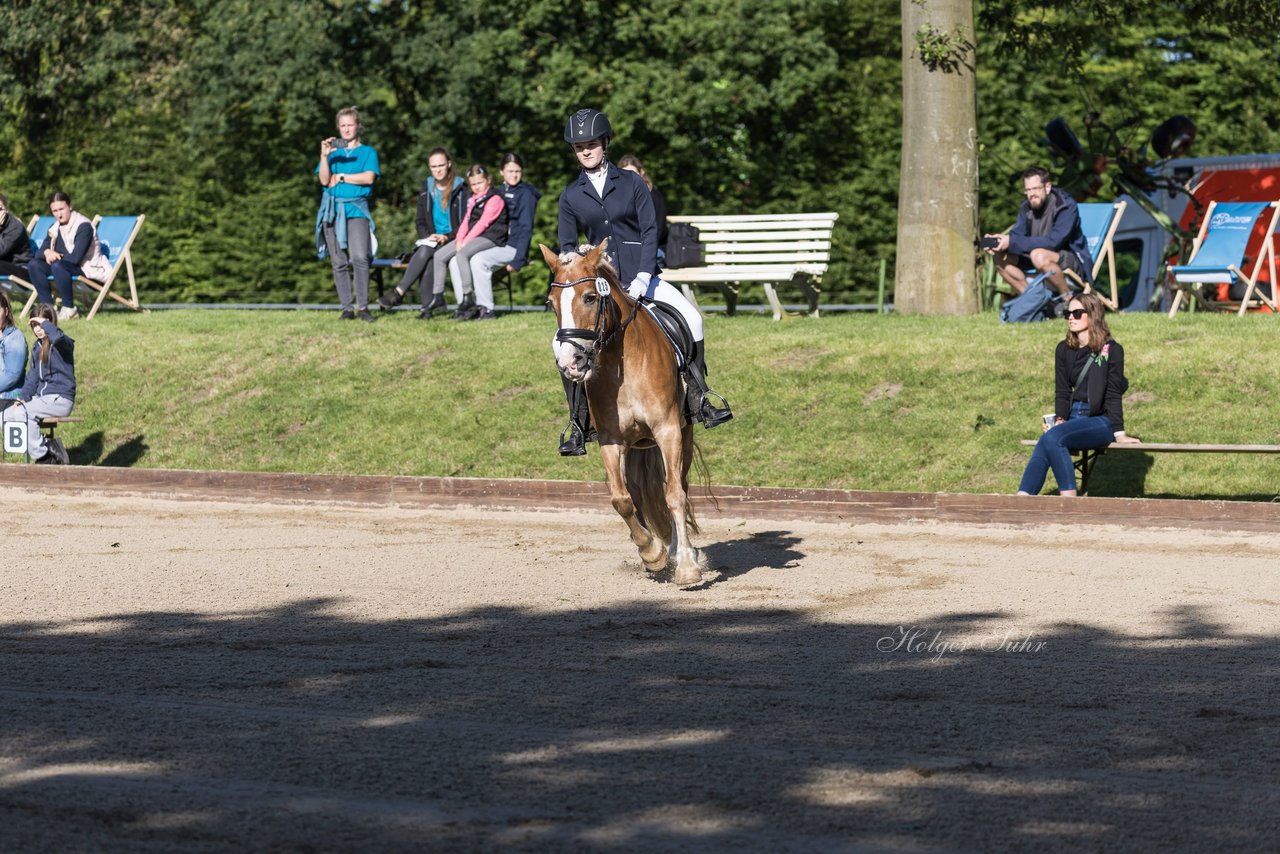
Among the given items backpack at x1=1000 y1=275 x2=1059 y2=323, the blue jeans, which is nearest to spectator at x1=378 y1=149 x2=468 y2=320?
backpack at x1=1000 y1=275 x2=1059 y2=323

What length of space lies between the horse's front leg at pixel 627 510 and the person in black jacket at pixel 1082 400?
3.65 meters

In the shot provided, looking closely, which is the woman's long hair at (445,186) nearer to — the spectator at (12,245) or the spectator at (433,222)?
the spectator at (433,222)

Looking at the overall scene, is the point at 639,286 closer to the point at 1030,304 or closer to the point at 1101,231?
the point at 1030,304

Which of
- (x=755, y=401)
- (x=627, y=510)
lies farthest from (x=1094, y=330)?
(x=627, y=510)

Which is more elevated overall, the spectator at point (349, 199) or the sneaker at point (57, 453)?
the spectator at point (349, 199)

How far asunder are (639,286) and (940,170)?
952cm

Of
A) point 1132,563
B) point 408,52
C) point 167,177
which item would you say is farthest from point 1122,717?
point 167,177

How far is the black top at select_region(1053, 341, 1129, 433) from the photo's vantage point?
44.3ft

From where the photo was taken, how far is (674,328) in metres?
11.2

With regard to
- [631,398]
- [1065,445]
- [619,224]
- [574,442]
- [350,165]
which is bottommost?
[1065,445]

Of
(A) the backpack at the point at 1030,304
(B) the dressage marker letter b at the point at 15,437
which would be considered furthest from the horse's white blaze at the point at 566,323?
(A) the backpack at the point at 1030,304

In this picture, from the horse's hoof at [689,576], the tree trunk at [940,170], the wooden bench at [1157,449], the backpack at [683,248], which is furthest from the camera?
the tree trunk at [940,170]

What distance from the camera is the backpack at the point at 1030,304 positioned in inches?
723
